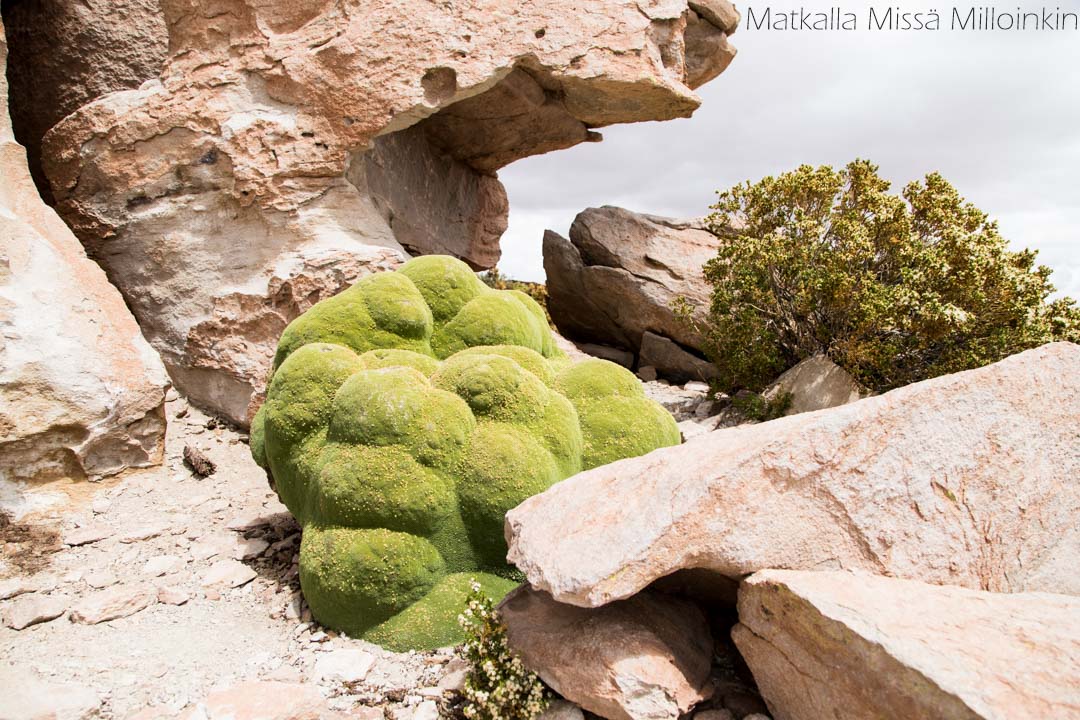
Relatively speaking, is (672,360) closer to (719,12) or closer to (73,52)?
(719,12)

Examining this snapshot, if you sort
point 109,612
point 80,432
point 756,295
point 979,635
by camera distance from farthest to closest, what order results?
point 756,295 → point 80,432 → point 109,612 → point 979,635

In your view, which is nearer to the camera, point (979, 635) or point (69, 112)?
point (979, 635)

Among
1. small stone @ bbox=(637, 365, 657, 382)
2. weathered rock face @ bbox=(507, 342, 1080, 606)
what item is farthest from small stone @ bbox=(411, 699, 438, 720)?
small stone @ bbox=(637, 365, 657, 382)

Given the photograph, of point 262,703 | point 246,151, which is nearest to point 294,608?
point 262,703

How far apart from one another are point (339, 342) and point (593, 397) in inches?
76.7

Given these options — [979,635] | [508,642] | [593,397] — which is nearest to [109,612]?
[508,642]

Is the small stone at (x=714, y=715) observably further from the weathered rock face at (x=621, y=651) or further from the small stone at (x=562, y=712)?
the small stone at (x=562, y=712)

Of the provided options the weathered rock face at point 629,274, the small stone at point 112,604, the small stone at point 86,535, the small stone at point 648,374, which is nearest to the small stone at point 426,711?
the small stone at point 112,604

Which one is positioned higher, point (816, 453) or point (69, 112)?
point (69, 112)

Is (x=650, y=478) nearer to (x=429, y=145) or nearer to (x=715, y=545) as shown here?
(x=715, y=545)

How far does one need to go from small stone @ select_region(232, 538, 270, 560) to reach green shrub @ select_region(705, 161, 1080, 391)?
227 inches

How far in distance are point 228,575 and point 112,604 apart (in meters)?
0.66

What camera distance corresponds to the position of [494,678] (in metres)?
3.06

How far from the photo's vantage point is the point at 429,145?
1055 cm
